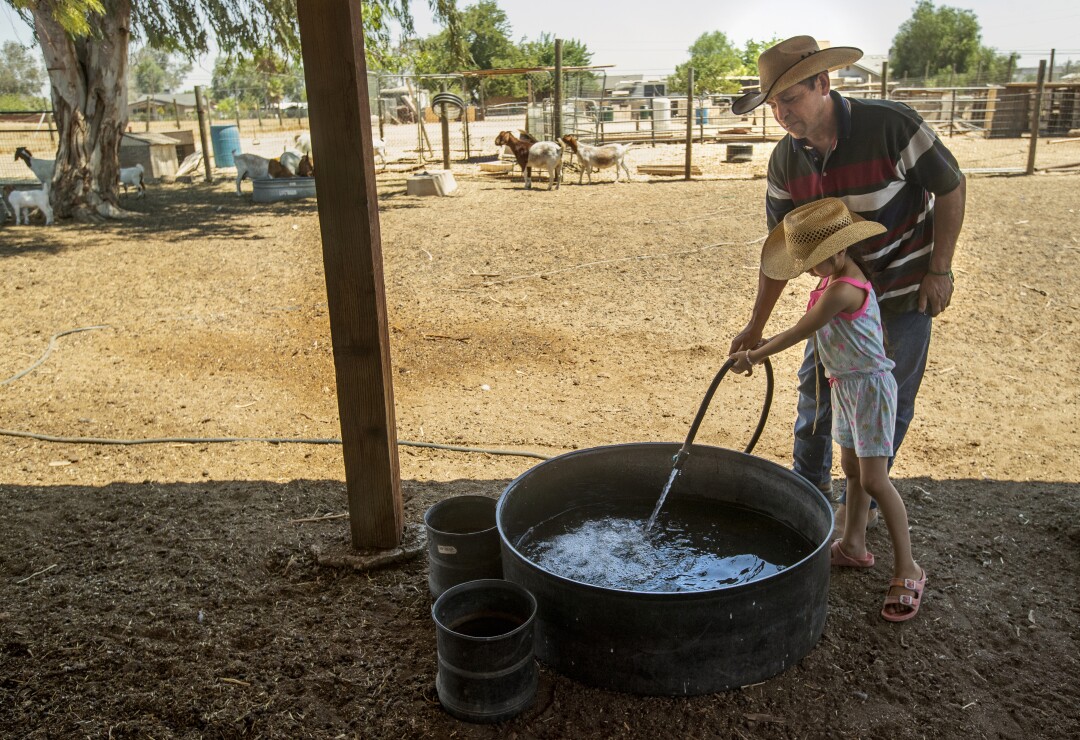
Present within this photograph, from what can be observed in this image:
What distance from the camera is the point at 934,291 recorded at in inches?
114

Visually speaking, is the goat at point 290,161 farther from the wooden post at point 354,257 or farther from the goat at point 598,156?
the wooden post at point 354,257

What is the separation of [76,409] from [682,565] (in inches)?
151

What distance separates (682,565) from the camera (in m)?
2.99

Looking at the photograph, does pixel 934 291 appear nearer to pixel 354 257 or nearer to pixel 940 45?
pixel 354 257

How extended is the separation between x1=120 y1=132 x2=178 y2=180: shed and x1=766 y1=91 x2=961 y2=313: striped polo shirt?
60.8 ft

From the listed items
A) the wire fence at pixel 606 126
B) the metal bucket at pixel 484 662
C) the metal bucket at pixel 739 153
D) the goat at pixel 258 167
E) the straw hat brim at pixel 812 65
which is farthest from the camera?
the wire fence at pixel 606 126

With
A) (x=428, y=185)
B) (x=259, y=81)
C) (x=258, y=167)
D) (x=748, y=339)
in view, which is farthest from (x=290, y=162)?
(x=259, y=81)

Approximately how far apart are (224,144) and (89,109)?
9376mm

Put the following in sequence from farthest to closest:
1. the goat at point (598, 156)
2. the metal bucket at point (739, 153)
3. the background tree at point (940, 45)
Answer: the background tree at point (940, 45)
the metal bucket at point (739, 153)
the goat at point (598, 156)

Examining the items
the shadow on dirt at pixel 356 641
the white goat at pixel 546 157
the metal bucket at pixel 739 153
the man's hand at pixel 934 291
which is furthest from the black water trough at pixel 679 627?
the metal bucket at pixel 739 153

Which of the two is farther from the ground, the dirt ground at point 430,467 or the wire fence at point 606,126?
the wire fence at point 606,126

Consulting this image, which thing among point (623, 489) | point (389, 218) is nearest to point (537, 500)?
point (623, 489)

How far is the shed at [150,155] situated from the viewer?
18.5 meters

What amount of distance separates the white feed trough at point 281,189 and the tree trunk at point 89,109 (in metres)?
2.10
